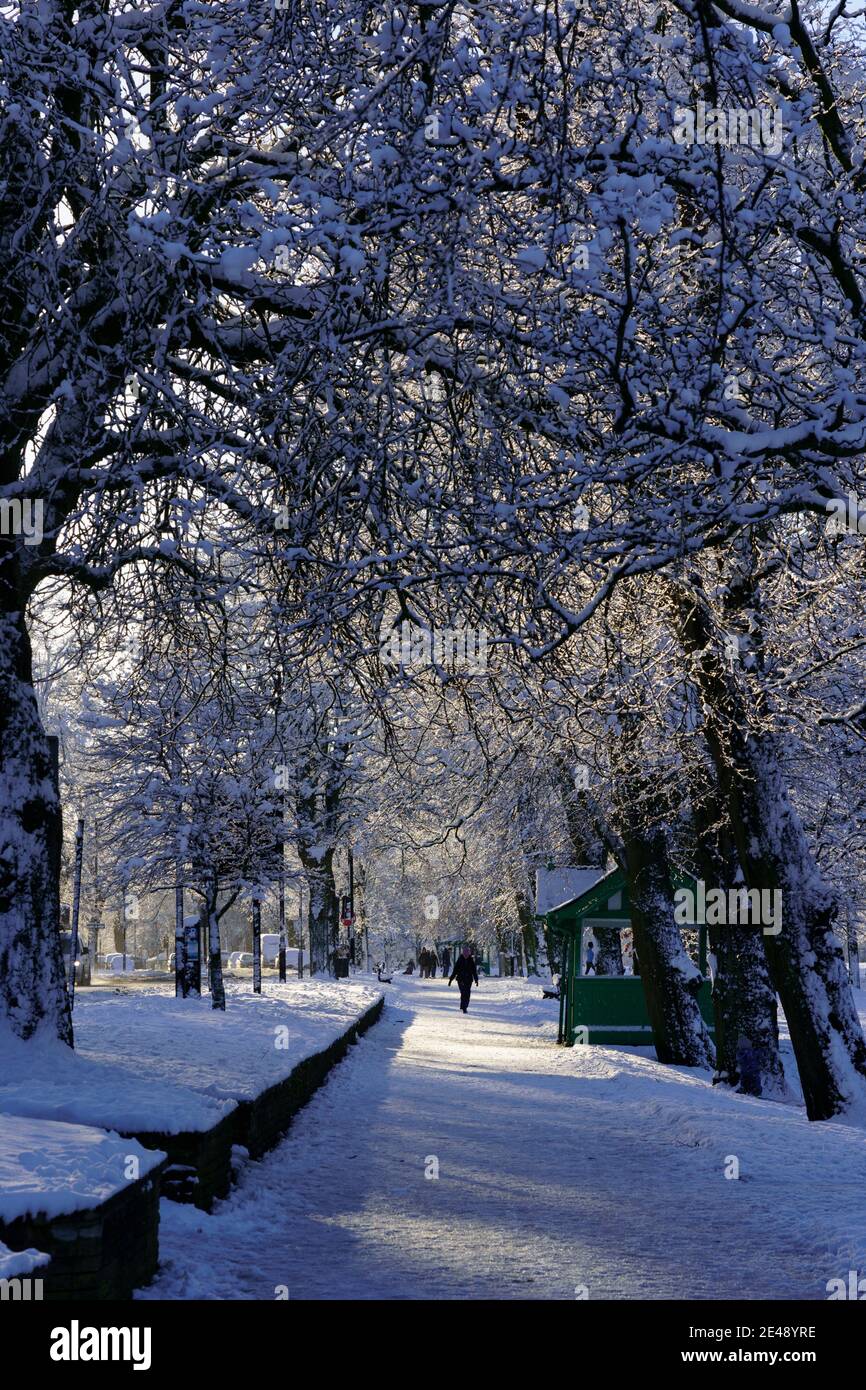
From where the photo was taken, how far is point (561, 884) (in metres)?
27.2

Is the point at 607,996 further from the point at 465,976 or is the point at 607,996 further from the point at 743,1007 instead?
the point at 465,976

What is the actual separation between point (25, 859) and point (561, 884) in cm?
1837

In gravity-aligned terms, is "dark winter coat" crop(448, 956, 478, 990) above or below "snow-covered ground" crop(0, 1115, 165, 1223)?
below

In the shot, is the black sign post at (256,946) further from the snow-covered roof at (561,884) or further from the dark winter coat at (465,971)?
the dark winter coat at (465,971)

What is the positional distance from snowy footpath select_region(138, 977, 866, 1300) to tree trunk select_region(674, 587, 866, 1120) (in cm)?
58

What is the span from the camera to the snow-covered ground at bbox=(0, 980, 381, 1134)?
7770mm

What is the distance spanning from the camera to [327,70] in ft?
27.6

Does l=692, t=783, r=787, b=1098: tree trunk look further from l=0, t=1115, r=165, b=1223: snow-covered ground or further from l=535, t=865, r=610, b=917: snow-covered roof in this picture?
l=0, t=1115, r=165, b=1223: snow-covered ground

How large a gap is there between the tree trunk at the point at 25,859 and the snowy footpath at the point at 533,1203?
1.97 meters

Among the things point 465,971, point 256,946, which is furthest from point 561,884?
point 465,971

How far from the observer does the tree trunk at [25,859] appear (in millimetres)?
9688

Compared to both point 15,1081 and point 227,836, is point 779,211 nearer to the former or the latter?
point 15,1081

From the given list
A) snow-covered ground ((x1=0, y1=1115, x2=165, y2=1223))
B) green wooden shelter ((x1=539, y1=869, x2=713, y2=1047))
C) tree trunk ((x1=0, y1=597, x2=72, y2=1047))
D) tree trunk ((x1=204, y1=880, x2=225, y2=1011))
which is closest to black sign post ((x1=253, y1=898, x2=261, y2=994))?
tree trunk ((x1=204, y1=880, x2=225, y2=1011))
